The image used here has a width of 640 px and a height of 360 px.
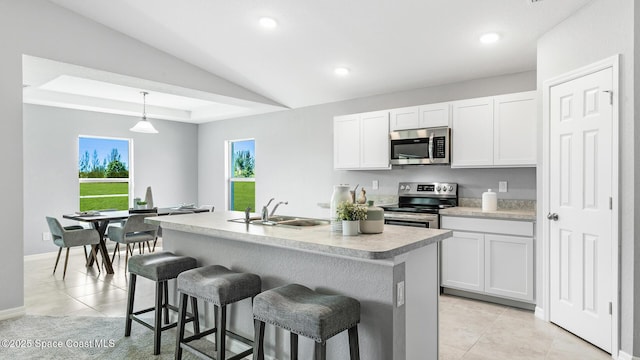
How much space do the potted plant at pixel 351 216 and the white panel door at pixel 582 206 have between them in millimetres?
1838

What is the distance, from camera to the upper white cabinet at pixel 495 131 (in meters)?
3.70

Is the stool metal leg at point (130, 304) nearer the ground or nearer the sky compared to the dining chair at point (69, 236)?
nearer the ground

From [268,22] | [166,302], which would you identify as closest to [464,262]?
[166,302]

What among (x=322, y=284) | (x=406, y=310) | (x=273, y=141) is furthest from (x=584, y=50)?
(x=273, y=141)

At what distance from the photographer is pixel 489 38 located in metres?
3.44

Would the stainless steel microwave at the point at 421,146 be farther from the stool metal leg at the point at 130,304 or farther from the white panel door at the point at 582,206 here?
the stool metal leg at the point at 130,304

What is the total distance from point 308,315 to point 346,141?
3580mm

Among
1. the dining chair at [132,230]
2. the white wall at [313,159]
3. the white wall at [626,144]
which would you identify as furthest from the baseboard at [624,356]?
the dining chair at [132,230]

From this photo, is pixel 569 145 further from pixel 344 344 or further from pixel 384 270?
pixel 344 344

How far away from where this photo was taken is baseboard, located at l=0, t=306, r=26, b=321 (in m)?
3.30

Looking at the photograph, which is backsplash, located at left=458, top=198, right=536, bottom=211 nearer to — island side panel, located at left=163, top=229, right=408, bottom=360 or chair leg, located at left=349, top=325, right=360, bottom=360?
island side panel, located at left=163, top=229, right=408, bottom=360

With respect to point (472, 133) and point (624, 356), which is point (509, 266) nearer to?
point (624, 356)

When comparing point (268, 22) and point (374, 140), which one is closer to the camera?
point (268, 22)

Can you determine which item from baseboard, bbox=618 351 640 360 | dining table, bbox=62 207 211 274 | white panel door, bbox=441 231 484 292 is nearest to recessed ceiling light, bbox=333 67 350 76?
white panel door, bbox=441 231 484 292
